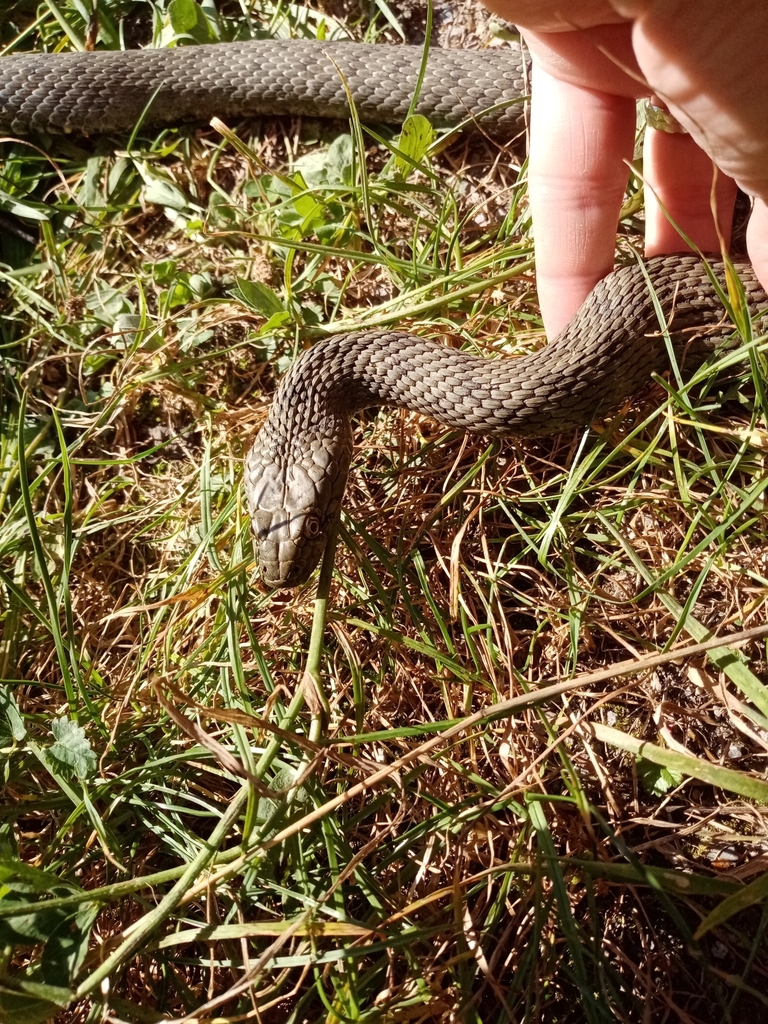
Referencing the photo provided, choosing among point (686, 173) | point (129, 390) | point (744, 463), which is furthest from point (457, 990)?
point (686, 173)

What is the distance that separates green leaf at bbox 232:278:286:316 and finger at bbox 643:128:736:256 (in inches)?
56.9

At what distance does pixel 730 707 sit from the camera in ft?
7.56

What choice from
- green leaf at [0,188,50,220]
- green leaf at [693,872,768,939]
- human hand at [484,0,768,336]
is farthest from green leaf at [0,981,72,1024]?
green leaf at [0,188,50,220]

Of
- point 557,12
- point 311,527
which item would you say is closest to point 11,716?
point 311,527

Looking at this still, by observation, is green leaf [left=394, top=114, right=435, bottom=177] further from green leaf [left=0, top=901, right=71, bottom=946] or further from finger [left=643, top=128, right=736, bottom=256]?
green leaf [left=0, top=901, right=71, bottom=946]

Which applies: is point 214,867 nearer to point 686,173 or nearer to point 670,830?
point 670,830

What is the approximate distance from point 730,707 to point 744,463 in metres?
0.82

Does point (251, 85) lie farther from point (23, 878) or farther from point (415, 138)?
point (23, 878)

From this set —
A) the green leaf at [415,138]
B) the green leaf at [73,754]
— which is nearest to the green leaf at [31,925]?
the green leaf at [73,754]

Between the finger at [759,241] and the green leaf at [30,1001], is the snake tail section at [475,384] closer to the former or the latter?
the finger at [759,241]

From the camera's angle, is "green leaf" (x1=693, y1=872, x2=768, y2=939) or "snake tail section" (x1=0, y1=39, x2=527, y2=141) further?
"snake tail section" (x1=0, y1=39, x2=527, y2=141)

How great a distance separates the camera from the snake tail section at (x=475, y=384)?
245 cm

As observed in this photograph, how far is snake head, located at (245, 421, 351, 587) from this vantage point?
2467 millimetres

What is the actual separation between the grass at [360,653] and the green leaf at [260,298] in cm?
2
